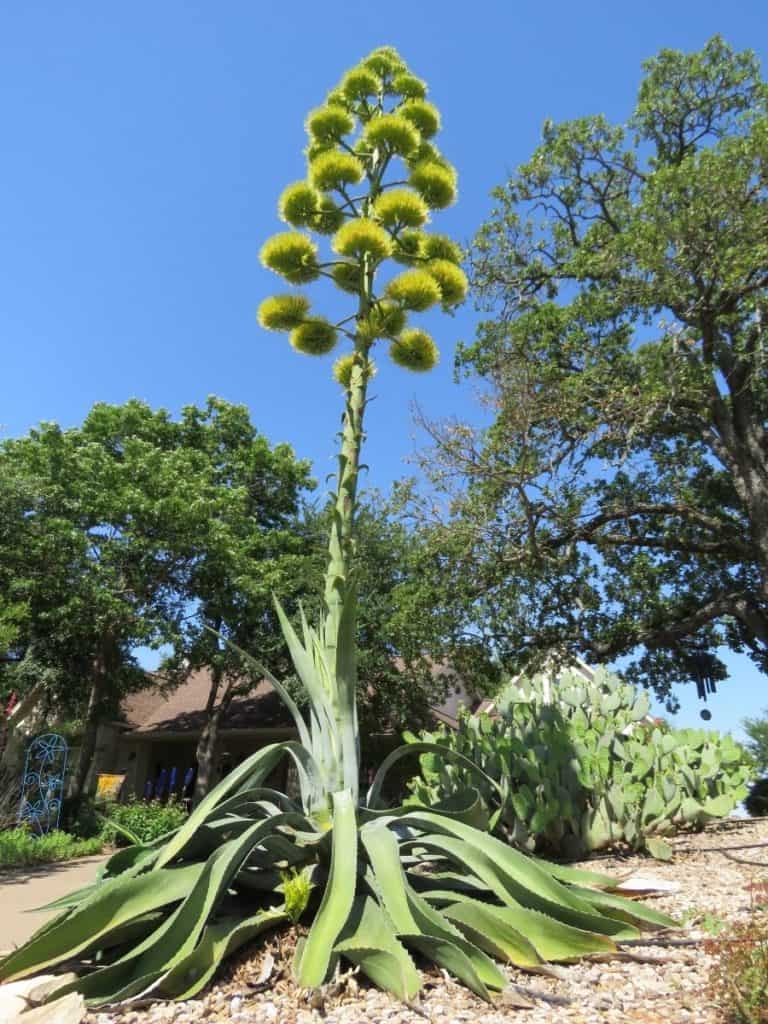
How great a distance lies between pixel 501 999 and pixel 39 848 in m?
11.1

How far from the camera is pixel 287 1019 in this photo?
213cm

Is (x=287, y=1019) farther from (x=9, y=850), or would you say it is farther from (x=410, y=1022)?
(x=9, y=850)

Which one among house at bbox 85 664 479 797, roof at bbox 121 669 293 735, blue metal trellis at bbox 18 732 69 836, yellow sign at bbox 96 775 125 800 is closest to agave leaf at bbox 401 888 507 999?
blue metal trellis at bbox 18 732 69 836

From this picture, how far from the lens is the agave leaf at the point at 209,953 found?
90.0 inches

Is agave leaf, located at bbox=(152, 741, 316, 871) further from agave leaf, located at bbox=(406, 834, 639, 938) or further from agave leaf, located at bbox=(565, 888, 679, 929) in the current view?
agave leaf, located at bbox=(565, 888, 679, 929)

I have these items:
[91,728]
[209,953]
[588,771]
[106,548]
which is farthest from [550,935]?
[91,728]

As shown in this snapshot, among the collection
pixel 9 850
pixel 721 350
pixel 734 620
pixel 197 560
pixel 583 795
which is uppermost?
pixel 721 350

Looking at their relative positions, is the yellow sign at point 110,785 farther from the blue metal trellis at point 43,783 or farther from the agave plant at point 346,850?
the agave plant at point 346,850

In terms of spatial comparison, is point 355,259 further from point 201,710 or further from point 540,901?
point 201,710

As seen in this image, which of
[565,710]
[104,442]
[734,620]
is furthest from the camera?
[104,442]

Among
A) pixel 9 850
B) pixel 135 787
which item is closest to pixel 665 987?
pixel 9 850

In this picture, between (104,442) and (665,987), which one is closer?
(665,987)

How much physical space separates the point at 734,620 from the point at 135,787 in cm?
2059

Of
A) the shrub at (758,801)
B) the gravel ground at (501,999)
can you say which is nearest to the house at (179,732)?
the shrub at (758,801)
